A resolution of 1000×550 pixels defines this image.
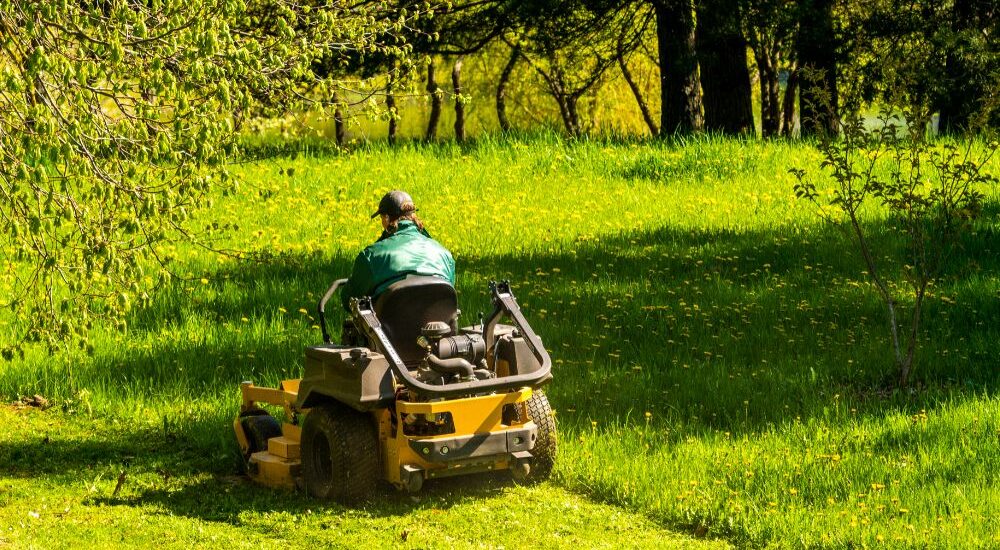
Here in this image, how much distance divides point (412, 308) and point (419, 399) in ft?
1.67

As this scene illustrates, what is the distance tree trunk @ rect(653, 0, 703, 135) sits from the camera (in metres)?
19.2

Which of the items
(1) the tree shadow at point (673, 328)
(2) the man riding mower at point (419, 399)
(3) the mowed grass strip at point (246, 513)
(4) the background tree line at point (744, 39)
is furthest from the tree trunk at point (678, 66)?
(3) the mowed grass strip at point (246, 513)

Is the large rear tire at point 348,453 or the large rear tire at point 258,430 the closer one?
the large rear tire at point 348,453

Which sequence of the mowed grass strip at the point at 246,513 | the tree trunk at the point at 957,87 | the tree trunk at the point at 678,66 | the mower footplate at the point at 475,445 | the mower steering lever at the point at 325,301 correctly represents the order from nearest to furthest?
1. the mowed grass strip at the point at 246,513
2. the mower footplate at the point at 475,445
3. the mower steering lever at the point at 325,301
4. the tree trunk at the point at 957,87
5. the tree trunk at the point at 678,66

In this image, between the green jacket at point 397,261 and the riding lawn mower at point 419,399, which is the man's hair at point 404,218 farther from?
the riding lawn mower at point 419,399

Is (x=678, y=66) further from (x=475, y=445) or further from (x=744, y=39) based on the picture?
(x=475, y=445)

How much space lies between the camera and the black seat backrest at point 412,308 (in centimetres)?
692

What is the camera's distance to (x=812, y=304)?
11.3 metres

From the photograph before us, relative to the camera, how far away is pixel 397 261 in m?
7.06

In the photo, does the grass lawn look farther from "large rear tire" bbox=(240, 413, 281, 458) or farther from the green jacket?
the green jacket

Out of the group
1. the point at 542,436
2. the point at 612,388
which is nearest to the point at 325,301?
the point at 542,436

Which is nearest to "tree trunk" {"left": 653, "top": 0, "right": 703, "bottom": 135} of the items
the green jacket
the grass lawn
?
the grass lawn

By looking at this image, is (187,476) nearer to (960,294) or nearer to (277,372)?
(277,372)

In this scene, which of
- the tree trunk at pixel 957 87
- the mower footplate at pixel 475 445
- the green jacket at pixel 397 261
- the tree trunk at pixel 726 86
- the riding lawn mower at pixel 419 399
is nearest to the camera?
the mower footplate at pixel 475 445
